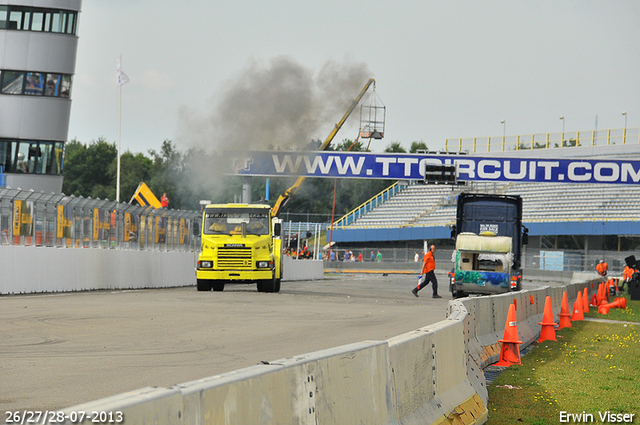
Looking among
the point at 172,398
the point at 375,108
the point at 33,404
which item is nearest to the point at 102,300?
the point at 33,404

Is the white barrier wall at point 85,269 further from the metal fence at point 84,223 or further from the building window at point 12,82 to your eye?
the building window at point 12,82

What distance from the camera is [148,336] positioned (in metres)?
12.9

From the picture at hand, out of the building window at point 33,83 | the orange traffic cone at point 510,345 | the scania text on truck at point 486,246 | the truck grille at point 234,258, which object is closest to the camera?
the orange traffic cone at point 510,345

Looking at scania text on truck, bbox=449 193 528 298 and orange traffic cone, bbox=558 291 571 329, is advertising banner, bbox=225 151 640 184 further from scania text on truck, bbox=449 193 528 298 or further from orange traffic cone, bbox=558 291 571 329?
orange traffic cone, bbox=558 291 571 329

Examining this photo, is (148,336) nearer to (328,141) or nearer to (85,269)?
(85,269)

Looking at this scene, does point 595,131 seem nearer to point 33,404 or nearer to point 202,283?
point 202,283

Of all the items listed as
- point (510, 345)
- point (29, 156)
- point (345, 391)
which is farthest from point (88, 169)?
point (345, 391)

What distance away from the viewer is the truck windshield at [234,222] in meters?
26.8

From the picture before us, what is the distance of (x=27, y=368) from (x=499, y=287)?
898 inches

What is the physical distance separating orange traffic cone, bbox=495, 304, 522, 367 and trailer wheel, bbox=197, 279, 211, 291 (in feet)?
52.2

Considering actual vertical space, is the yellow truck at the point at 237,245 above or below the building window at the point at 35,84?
below

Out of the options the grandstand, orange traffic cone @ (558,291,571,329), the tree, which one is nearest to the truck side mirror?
orange traffic cone @ (558,291,571,329)

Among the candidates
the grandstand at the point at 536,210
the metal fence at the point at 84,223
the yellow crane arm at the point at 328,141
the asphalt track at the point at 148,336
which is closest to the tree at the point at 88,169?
the grandstand at the point at 536,210

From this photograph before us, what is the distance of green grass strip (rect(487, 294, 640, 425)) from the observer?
27.2 feet
